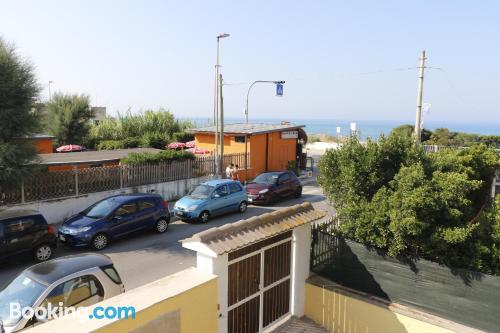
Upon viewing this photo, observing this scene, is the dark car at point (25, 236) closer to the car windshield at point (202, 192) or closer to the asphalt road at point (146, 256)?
the asphalt road at point (146, 256)

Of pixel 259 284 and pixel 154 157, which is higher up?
pixel 154 157

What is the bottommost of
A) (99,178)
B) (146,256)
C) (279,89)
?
(146,256)

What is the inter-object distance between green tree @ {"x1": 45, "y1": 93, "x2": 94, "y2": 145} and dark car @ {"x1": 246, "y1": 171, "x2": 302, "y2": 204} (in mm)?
22688

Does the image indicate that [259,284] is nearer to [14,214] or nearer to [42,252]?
[42,252]

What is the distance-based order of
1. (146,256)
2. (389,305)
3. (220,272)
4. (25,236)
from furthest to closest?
(146,256) → (25,236) → (389,305) → (220,272)

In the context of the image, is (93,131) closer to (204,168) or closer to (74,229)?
(204,168)

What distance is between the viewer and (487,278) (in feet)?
21.9

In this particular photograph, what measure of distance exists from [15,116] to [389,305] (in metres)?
12.9

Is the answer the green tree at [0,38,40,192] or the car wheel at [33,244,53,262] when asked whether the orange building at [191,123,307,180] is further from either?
the car wheel at [33,244,53,262]

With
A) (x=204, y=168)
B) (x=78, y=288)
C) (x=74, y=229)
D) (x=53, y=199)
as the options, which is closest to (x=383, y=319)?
(x=78, y=288)

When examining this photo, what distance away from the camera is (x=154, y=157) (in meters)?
19.4

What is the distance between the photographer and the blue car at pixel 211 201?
51.5ft

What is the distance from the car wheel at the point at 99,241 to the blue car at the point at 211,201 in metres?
3.79

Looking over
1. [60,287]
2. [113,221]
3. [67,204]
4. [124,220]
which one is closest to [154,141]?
[67,204]
